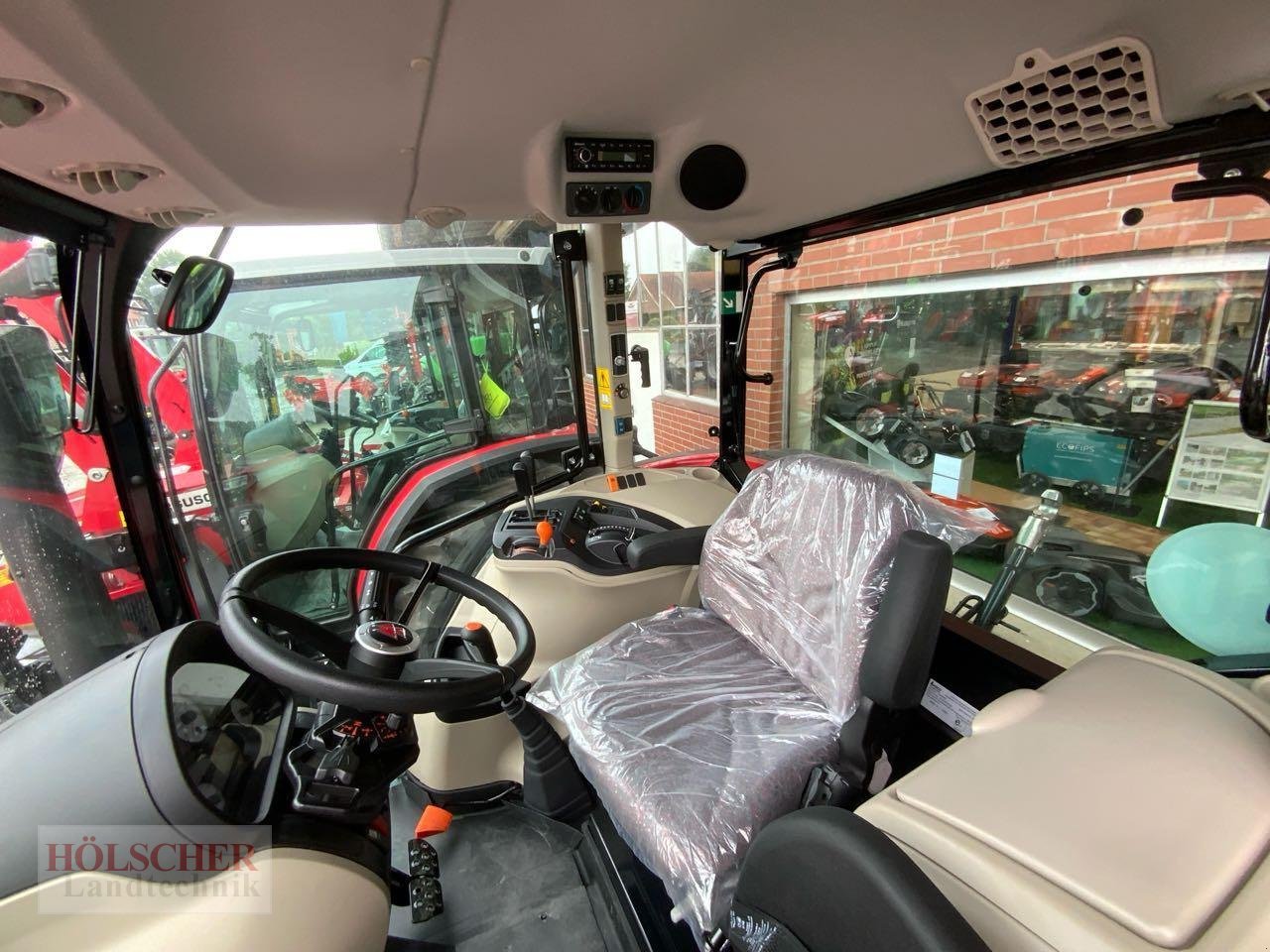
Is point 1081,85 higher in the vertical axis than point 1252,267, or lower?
higher

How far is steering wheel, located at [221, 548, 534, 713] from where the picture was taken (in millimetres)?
811

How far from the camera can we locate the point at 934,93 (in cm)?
97

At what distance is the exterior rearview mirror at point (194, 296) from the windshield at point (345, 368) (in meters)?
0.13

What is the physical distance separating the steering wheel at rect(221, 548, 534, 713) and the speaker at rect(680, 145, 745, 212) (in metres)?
1.18

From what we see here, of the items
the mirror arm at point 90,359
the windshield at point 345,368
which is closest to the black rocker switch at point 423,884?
the windshield at point 345,368

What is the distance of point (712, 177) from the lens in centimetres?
139

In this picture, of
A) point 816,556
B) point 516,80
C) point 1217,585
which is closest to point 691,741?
point 816,556

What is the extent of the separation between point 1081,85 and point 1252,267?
2.63ft

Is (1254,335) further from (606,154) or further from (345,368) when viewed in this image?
(345,368)

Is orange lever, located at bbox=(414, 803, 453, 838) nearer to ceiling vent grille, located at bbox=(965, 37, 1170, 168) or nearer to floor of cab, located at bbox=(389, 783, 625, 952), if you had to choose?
floor of cab, located at bbox=(389, 783, 625, 952)

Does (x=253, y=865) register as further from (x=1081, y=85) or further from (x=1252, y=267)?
(x=1252, y=267)

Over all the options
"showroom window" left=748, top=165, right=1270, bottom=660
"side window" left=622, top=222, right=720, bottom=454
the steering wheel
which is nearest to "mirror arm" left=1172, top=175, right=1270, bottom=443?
"showroom window" left=748, top=165, right=1270, bottom=660

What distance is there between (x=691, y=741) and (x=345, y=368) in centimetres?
150

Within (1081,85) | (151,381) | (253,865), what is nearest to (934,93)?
(1081,85)
